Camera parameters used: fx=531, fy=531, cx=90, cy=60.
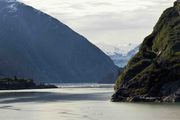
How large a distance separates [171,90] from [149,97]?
903 cm

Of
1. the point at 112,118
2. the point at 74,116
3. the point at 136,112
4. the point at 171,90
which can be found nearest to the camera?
the point at 112,118

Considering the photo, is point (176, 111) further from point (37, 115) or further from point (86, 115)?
point (37, 115)

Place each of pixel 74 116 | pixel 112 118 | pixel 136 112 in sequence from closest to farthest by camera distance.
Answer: pixel 112 118 → pixel 74 116 → pixel 136 112

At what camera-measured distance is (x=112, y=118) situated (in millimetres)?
126688

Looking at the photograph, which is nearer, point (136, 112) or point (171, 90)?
point (136, 112)

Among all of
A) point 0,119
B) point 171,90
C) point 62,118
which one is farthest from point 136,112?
point 171,90

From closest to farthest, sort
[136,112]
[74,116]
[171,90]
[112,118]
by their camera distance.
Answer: [112,118] → [74,116] → [136,112] → [171,90]

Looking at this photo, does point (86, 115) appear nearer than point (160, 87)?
Yes

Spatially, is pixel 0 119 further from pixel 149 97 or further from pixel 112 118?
pixel 149 97

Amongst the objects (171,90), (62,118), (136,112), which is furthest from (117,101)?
(62,118)

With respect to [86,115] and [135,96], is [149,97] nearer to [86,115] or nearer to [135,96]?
[135,96]

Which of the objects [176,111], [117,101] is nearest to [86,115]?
[176,111]

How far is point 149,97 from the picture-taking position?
196500mm

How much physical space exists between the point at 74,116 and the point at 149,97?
66.9 m
